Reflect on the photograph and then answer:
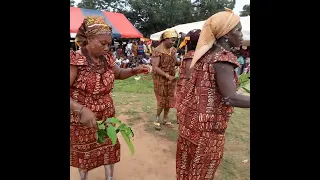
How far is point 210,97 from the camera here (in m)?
2.22

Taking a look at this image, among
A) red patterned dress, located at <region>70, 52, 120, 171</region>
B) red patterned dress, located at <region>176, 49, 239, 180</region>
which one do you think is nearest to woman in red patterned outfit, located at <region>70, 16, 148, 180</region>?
red patterned dress, located at <region>70, 52, 120, 171</region>

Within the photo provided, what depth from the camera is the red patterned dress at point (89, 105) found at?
2.52 m

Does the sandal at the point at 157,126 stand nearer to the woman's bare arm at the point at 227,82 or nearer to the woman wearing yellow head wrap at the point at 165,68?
the woman wearing yellow head wrap at the point at 165,68

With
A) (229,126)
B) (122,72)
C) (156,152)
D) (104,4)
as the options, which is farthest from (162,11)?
(122,72)

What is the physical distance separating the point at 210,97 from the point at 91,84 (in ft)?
3.48

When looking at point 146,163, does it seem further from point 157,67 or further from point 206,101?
point 206,101

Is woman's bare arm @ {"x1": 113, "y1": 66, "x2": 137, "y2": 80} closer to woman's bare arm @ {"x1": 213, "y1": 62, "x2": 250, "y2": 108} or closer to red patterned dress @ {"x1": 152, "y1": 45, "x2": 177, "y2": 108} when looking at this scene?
woman's bare arm @ {"x1": 213, "y1": 62, "x2": 250, "y2": 108}

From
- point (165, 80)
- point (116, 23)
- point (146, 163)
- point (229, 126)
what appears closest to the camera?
point (146, 163)

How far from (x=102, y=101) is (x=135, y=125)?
299 cm

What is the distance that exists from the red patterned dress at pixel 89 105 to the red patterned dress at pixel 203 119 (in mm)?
742

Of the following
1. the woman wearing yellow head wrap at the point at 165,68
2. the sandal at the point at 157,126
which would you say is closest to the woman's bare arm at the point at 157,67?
the woman wearing yellow head wrap at the point at 165,68

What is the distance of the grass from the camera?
3.92 metres
